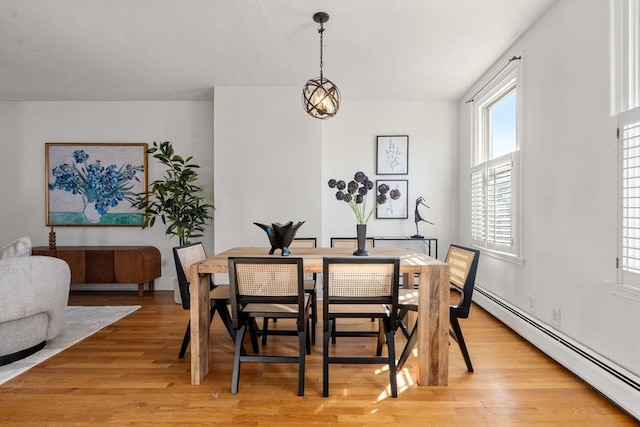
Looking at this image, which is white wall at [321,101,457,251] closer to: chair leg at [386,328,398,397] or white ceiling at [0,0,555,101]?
white ceiling at [0,0,555,101]

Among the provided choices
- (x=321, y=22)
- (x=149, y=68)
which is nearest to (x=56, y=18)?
(x=149, y=68)

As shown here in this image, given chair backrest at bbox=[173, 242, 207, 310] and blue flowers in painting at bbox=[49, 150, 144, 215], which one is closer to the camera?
chair backrest at bbox=[173, 242, 207, 310]

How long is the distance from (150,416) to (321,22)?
2951mm

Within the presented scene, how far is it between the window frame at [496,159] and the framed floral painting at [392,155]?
88 cm

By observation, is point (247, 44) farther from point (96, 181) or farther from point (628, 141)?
point (96, 181)

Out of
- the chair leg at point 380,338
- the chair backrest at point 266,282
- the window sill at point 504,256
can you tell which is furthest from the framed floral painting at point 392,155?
the chair backrest at point 266,282

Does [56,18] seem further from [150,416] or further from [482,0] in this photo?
[482,0]

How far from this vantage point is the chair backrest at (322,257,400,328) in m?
1.88

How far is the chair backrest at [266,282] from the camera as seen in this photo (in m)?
1.93

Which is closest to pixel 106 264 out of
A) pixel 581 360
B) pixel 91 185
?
pixel 91 185

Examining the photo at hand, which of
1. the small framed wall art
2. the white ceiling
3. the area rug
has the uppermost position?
the white ceiling

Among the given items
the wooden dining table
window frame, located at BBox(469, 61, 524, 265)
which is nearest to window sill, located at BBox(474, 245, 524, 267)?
window frame, located at BBox(469, 61, 524, 265)

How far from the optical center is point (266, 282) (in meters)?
1.97

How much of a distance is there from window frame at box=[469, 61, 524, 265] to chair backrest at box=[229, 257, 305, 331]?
2169 mm
